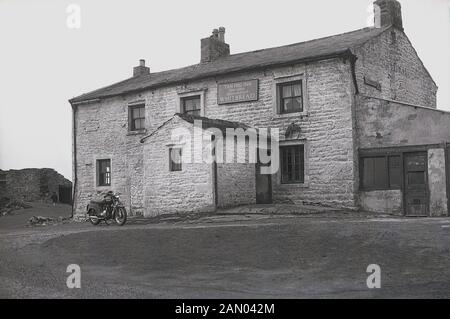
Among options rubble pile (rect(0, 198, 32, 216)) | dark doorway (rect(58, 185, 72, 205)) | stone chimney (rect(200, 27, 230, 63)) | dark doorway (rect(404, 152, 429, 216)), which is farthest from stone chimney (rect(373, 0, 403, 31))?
dark doorway (rect(58, 185, 72, 205))

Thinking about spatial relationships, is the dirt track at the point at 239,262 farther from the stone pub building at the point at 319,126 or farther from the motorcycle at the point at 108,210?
the stone pub building at the point at 319,126

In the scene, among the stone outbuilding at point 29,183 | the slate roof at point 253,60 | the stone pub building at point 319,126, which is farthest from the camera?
the stone outbuilding at point 29,183

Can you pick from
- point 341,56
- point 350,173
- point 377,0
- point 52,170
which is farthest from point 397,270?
point 52,170

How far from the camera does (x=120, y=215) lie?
1678cm

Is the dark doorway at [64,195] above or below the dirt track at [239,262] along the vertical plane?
above

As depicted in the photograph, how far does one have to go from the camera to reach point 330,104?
18094mm

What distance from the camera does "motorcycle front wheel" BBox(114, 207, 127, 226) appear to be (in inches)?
655

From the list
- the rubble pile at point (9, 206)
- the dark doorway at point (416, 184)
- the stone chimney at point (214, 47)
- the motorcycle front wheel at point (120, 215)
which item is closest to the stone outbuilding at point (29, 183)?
the rubble pile at point (9, 206)

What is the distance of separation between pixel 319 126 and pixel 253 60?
4.52 metres

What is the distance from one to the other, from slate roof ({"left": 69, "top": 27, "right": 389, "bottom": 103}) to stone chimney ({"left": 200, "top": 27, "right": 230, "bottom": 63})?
1.38ft

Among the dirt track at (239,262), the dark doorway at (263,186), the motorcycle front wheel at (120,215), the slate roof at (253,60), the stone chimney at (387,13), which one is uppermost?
the stone chimney at (387,13)

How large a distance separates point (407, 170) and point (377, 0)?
7420mm

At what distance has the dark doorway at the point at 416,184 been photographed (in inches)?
662

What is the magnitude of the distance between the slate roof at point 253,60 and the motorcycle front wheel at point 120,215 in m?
6.85
